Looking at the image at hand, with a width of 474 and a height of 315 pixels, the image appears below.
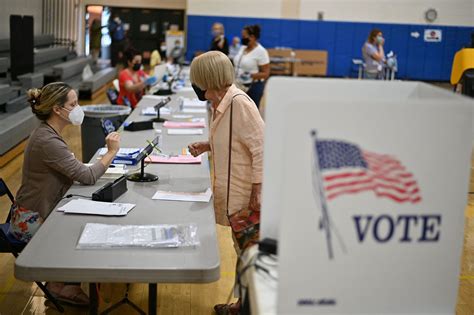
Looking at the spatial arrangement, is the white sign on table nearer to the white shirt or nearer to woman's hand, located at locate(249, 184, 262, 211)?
the white shirt

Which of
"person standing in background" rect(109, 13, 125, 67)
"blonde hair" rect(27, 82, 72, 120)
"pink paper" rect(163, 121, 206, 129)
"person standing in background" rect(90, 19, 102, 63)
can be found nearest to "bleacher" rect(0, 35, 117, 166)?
"person standing in background" rect(90, 19, 102, 63)

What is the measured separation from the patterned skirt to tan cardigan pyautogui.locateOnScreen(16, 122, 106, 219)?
3 cm

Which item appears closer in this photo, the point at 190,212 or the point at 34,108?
the point at 190,212

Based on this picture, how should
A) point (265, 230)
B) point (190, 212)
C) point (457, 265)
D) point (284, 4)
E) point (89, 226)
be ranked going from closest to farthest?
point (457, 265) → point (265, 230) → point (89, 226) → point (190, 212) → point (284, 4)

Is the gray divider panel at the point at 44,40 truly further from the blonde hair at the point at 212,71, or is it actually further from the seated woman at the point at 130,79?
the blonde hair at the point at 212,71

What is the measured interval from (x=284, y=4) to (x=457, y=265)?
16.8 metres

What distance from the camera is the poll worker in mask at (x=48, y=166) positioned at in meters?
3.51

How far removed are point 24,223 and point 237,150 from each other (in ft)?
4.08

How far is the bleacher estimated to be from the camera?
777 cm

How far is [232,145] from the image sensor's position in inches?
131

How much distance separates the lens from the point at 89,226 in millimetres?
2762

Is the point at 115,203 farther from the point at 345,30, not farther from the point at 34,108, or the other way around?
the point at 345,30

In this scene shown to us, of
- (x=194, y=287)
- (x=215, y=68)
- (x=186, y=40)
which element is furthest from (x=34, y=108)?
(x=186, y=40)

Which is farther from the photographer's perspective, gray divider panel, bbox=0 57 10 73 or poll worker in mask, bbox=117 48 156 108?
gray divider panel, bbox=0 57 10 73
